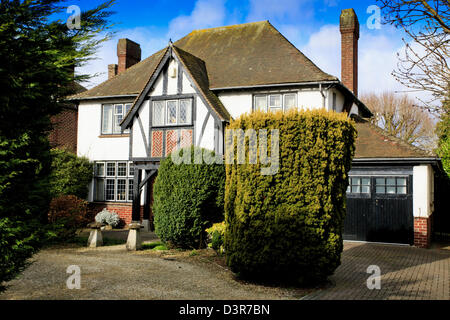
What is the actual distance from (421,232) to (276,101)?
7.33m

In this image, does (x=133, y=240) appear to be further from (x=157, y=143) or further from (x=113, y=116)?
(x=113, y=116)

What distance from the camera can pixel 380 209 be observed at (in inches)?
565

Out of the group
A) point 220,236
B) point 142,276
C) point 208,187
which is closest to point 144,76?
point 208,187

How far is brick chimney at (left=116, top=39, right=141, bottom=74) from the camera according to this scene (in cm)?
2264

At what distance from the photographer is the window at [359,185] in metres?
14.6

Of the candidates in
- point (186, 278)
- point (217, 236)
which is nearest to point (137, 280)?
point (186, 278)

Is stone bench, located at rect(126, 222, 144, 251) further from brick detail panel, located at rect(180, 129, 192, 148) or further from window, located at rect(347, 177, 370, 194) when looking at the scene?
window, located at rect(347, 177, 370, 194)

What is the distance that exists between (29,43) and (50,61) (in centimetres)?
Result: 31

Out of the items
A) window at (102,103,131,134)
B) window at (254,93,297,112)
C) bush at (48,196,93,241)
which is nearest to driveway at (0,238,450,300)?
bush at (48,196,93,241)

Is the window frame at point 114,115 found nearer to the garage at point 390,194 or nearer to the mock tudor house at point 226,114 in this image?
the mock tudor house at point 226,114

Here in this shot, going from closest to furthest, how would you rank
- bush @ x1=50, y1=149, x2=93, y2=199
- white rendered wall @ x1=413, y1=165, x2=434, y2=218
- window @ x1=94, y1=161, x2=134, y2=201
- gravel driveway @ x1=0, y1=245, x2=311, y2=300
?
gravel driveway @ x1=0, y1=245, x2=311, y2=300
white rendered wall @ x1=413, y1=165, x2=434, y2=218
bush @ x1=50, y1=149, x2=93, y2=199
window @ x1=94, y1=161, x2=134, y2=201

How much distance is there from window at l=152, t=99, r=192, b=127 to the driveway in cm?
644

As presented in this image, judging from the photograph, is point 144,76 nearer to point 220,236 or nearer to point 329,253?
point 220,236

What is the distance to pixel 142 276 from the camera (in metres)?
8.57
